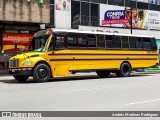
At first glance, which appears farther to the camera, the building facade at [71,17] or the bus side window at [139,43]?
the building facade at [71,17]

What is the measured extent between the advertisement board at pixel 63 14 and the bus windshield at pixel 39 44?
11.4m

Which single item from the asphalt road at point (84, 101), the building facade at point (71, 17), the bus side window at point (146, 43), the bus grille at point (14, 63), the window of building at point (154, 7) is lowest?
the asphalt road at point (84, 101)

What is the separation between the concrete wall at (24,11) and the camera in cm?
2658

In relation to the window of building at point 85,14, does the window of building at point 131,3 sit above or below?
above

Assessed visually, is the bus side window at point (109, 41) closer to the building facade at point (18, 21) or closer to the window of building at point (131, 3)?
the building facade at point (18, 21)

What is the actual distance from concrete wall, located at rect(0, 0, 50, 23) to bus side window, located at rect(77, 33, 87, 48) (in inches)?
278

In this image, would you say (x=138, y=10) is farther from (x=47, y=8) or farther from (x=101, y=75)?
(x=101, y=75)

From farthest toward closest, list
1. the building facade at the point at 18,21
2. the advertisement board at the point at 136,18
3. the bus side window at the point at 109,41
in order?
the advertisement board at the point at 136,18
the building facade at the point at 18,21
the bus side window at the point at 109,41

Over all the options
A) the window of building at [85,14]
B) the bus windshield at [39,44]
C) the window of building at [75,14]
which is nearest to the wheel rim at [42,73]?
the bus windshield at [39,44]

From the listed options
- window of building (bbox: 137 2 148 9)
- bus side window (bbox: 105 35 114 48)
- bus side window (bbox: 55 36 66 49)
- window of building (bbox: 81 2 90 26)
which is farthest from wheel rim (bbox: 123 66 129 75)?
window of building (bbox: 137 2 148 9)

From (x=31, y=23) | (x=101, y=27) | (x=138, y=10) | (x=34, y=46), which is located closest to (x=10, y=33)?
(x=31, y=23)

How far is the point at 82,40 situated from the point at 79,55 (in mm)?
975

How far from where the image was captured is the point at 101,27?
3647cm

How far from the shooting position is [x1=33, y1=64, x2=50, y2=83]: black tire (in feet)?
64.1
